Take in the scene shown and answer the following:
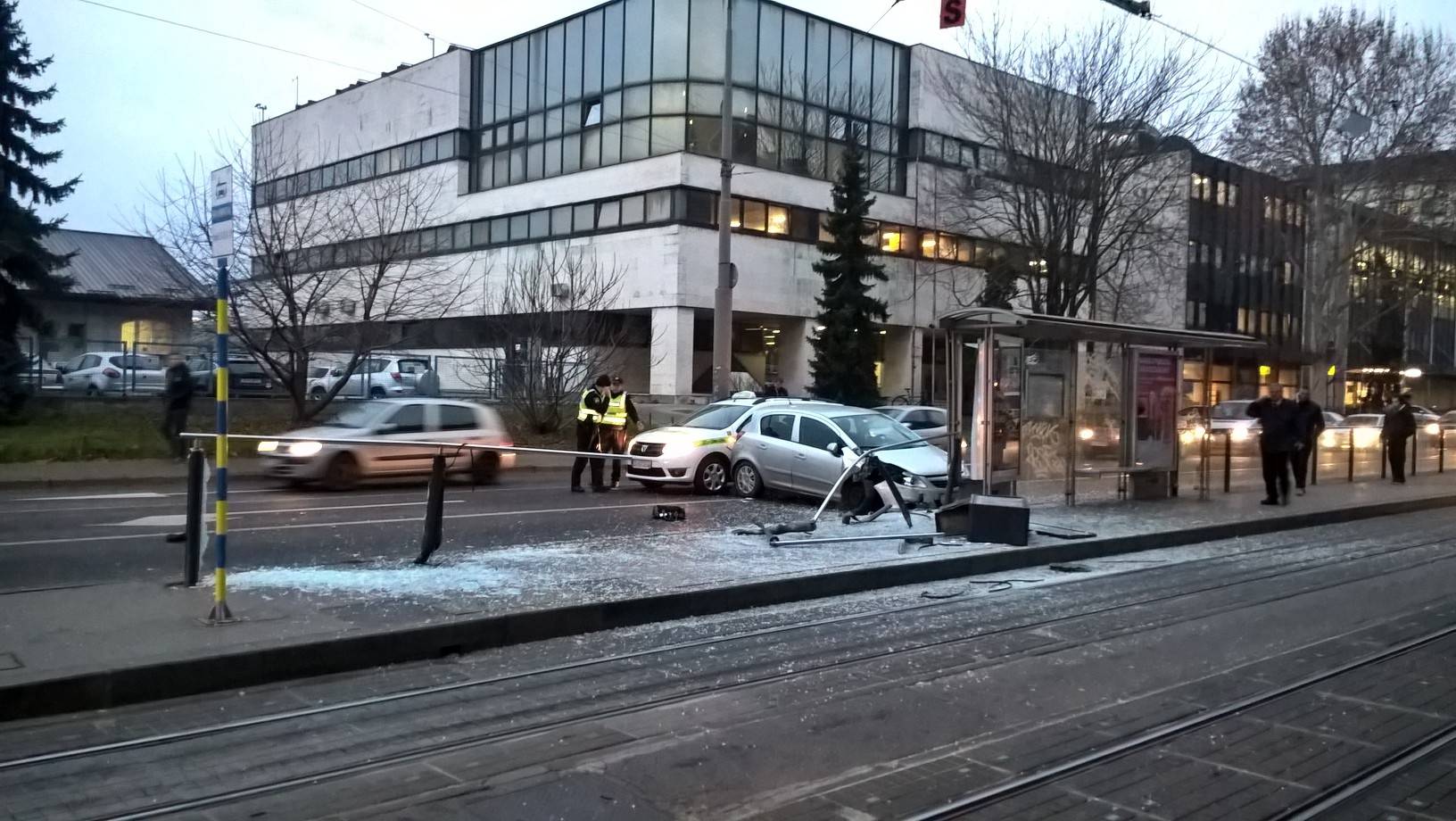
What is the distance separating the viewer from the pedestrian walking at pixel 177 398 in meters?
18.1

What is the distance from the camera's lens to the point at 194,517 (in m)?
8.38

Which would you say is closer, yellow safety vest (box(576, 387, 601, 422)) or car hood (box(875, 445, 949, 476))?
car hood (box(875, 445, 949, 476))

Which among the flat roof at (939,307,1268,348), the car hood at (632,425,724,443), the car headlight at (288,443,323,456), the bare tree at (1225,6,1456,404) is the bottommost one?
the car headlight at (288,443,323,456)

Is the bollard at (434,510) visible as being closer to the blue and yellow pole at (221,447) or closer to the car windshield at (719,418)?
the blue and yellow pole at (221,447)

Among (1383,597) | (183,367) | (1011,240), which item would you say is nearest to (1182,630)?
(1383,597)

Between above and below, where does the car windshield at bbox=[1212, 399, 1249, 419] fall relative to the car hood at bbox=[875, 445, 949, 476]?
above

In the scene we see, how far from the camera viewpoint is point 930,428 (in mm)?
26016

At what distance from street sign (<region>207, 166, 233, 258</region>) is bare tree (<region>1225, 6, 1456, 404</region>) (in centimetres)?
3526

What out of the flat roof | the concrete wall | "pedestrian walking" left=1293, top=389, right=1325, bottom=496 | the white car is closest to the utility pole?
the white car

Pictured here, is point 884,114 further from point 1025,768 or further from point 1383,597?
point 1025,768

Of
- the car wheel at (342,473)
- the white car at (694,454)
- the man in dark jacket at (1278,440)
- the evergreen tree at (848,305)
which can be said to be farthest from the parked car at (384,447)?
the evergreen tree at (848,305)

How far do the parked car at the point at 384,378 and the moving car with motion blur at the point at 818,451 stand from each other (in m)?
18.8

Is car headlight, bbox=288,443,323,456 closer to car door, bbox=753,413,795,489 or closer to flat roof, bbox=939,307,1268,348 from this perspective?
car door, bbox=753,413,795,489

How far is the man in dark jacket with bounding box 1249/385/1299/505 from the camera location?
17.2 m
